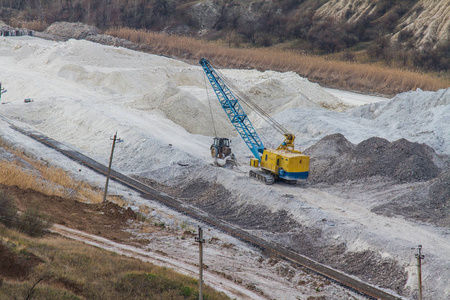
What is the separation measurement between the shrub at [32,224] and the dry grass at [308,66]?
44730 mm

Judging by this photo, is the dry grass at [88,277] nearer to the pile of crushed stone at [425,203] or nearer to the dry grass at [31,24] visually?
the pile of crushed stone at [425,203]

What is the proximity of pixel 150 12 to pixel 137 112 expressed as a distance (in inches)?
2348

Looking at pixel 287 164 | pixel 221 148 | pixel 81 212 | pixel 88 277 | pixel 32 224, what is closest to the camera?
pixel 88 277

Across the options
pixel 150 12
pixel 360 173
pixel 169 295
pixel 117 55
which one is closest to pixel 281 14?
pixel 150 12

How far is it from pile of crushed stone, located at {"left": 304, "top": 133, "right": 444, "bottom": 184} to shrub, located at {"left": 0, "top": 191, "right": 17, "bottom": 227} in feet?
57.4

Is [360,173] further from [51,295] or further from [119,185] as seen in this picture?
[51,295]

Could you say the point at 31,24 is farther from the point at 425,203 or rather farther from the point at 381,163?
the point at 425,203

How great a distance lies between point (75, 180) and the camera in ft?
94.4

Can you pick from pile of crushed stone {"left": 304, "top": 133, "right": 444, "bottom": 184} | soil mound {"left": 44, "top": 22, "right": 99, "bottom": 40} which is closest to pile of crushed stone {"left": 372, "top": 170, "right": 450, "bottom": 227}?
pile of crushed stone {"left": 304, "top": 133, "right": 444, "bottom": 184}

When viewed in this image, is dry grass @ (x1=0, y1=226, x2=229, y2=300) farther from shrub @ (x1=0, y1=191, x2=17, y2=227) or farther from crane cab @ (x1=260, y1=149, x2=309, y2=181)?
crane cab @ (x1=260, y1=149, x2=309, y2=181)

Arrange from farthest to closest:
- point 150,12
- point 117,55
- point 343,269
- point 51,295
Answer: point 150,12
point 117,55
point 343,269
point 51,295

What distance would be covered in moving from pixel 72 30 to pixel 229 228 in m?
69.4

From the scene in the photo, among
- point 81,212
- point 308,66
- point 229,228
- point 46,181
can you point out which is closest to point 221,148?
point 229,228

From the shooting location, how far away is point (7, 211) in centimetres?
1898
